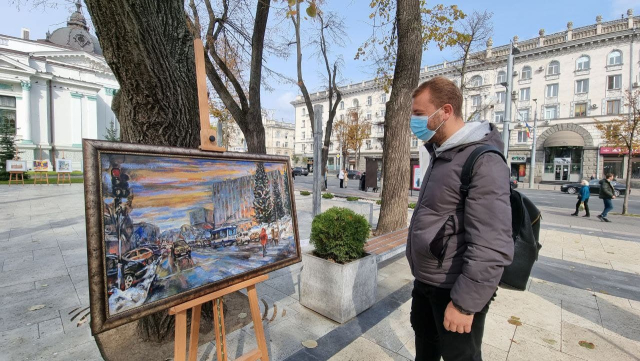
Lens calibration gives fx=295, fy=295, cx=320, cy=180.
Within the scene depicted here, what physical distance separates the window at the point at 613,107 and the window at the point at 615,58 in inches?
150

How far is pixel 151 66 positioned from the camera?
7.55 feet

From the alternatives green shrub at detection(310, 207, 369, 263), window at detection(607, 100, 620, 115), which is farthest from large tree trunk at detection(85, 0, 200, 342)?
window at detection(607, 100, 620, 115)

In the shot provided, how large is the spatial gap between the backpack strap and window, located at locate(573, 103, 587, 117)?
41793mm

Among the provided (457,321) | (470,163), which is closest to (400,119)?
(470,163)

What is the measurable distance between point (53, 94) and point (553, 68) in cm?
5950

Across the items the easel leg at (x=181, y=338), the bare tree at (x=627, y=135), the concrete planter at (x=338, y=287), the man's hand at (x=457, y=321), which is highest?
the bare tree at (x=627, y=135)

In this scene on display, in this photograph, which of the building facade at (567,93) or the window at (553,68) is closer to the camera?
the building facade at (567,93)

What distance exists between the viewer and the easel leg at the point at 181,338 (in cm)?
174

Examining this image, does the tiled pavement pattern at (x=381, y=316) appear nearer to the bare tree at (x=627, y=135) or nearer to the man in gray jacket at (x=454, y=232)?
the man in gray jacket at (x=454, y=232)

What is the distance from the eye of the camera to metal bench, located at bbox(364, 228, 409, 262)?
4039mm

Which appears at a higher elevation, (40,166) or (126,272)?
(40,166)

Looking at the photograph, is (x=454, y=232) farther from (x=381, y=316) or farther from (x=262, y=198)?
(x=381, y=316)

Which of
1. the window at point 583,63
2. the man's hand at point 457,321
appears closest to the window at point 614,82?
the window at point 583,63

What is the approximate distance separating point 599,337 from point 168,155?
423cm
